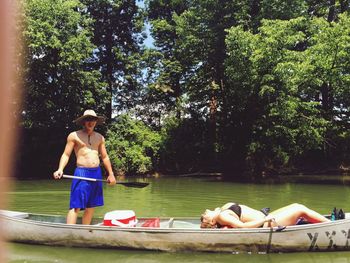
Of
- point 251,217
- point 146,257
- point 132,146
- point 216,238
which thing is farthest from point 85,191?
point 132,146

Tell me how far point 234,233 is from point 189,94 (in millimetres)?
22933

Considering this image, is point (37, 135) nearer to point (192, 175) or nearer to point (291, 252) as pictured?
point (192, 175)

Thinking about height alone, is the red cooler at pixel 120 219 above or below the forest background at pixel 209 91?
below

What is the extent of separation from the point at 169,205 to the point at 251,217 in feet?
21.2

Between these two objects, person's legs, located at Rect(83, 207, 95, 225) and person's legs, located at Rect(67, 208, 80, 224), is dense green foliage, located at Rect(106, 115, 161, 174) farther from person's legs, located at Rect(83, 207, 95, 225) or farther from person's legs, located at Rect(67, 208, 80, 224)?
person's legs, located at Rect(67, 208, 80, 224)

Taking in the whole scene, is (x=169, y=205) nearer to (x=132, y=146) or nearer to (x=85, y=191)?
(x=85, y=191)

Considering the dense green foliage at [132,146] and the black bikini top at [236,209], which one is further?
the dense green foliage at [132,146]

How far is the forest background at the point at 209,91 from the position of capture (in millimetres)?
21328

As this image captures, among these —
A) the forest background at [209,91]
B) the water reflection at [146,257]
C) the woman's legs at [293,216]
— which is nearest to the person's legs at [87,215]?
the water reflection at [146,257]

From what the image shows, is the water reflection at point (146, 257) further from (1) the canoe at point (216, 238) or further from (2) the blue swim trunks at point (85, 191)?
(2) the blue swim trunks at point (85, 191)

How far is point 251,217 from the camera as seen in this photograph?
6.41 metres

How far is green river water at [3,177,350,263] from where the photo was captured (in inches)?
239

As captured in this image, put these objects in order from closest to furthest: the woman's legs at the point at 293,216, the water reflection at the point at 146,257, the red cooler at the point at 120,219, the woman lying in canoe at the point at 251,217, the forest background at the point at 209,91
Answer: the water reflection at the point at 146,257 → the woman lying in canoe at the point at 251,217 → the woman's legs at the point at 293,216 → the red cooler at the point at 120,219 → the forest background at the point at 209,91

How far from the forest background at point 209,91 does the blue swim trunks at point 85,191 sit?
49.9ft
